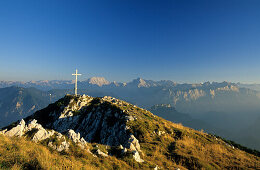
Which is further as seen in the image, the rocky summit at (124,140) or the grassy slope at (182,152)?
the grassy slope at (182,152)

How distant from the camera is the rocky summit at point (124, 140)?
12.8 m

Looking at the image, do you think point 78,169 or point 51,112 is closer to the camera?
point 78,169

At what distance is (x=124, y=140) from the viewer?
71.6ft

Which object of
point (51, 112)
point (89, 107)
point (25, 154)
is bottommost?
point (51, 112)

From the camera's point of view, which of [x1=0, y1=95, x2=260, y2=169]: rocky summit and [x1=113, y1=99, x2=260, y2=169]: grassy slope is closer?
[x1=0, y1=95, x2=260, y2=169]: rocky summit

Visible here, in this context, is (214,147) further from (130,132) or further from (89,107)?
(89,107)

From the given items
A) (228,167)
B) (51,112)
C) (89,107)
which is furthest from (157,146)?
(51,112)

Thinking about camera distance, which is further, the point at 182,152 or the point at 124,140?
the point at 124,140

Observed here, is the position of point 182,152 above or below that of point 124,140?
above

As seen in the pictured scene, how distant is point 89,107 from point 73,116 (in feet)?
18.4

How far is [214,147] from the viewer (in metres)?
21.3

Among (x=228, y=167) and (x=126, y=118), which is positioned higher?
(x=126, y=118)

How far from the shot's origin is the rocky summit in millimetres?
12805

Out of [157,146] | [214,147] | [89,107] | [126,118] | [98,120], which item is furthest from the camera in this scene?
[89,107]
